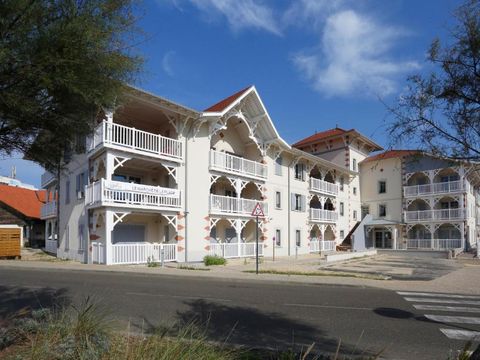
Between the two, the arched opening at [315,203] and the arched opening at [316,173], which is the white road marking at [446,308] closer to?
the arched opening at [315,203]

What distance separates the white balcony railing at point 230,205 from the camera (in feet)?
85.1

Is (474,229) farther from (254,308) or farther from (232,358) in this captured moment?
(232,358)

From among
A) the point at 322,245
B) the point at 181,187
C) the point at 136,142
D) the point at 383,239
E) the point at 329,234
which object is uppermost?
the point at 136,142

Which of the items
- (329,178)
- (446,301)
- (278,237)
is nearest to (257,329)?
(446,301)

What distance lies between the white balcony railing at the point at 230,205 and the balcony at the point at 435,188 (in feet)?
68.5

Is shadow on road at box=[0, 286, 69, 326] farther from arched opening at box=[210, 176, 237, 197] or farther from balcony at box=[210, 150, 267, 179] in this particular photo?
arched opening at box=[210, 176, 237, 197]

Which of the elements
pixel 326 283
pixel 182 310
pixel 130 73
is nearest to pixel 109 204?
pixel 326 283

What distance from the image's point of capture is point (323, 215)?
37500 mm

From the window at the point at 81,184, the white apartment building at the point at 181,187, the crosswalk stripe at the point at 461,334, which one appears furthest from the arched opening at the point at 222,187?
the crosswalk stripe at the point at 461,334

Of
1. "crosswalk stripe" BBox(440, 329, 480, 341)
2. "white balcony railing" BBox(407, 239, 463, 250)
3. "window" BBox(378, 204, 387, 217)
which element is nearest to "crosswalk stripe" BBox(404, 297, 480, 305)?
"crosswalk stripe" BBox(440, 329, 480, 341)

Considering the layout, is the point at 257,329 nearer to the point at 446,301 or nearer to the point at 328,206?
the point at 446,301

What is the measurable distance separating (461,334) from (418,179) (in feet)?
127

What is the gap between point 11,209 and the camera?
37125mm

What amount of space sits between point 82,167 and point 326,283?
15710 mm
